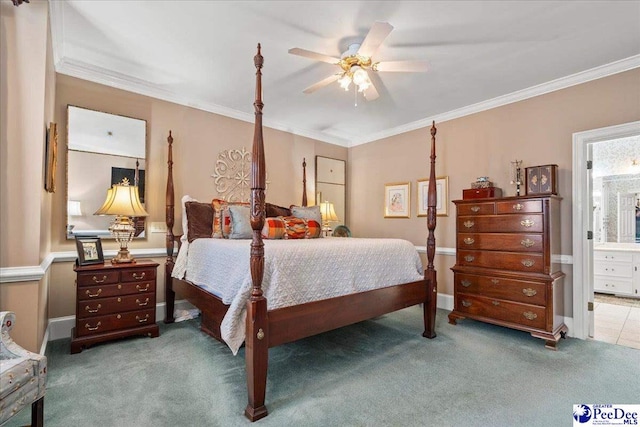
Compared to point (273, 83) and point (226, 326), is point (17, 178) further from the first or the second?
point (273, 83)

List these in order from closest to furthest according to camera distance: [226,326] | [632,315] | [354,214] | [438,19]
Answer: [226,326] → [438,19] → [632,315] → [354,214]

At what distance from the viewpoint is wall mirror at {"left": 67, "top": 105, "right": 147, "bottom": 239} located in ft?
9.93

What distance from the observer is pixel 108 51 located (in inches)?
109

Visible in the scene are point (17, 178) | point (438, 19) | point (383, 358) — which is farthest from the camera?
point (383, 358)

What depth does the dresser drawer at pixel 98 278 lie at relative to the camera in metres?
2.64

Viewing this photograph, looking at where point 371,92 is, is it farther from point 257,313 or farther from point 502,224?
point 257,313

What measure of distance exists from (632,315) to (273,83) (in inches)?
207

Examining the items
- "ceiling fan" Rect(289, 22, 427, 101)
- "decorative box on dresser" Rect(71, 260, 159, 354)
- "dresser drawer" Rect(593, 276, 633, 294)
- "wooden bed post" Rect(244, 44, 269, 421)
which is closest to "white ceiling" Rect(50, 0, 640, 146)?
"ceiling fan" Rect(289, 22, 427, 101)

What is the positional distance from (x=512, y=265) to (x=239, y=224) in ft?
9.32

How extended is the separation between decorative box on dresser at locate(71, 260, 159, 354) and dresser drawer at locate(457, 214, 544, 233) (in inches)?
131

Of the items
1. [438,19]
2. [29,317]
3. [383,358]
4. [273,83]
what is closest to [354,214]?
[273,83]

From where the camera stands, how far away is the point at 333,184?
17.5ft

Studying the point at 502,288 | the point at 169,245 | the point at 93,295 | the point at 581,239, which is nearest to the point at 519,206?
Result: the point at 581,239

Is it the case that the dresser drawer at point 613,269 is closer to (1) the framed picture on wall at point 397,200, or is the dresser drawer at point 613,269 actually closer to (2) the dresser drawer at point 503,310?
(2) the dresser drawer at point 503,310
